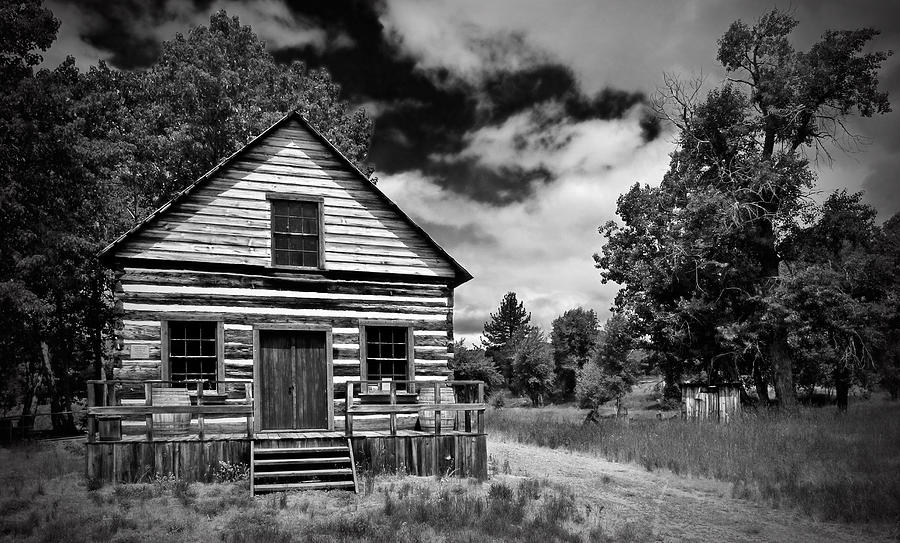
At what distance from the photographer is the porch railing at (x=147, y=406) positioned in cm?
1317

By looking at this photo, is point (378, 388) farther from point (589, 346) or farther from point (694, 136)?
point (589, 346)

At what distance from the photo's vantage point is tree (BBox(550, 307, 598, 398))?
76.2m

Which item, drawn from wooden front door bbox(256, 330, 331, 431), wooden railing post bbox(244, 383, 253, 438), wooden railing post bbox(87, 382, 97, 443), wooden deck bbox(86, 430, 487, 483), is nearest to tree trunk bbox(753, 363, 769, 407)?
wooden deck bbox(86, 430, 487, 483)

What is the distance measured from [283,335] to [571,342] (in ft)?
214

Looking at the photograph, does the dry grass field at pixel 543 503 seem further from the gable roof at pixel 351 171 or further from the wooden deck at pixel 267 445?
the gable roof at pixel 351 171

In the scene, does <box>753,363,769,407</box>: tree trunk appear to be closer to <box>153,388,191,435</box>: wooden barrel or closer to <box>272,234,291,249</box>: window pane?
<box>272,234,291,249</box>: window pane

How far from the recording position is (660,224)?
30.8 meters

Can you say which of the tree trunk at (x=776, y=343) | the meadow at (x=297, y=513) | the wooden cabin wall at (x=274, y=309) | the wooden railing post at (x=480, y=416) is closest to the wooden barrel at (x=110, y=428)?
the meadow at (x=297, y=513)

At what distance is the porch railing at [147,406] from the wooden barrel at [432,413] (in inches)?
153

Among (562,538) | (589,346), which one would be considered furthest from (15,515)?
(589,346)

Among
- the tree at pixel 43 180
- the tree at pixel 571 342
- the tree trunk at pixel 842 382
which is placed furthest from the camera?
the tree at pixel 571 342

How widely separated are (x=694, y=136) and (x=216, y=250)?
823 inches

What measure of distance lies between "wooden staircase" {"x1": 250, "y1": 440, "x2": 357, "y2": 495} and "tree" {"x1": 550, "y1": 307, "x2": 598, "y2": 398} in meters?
62.7

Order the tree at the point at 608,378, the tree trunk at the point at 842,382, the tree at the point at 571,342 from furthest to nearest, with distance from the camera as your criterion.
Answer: the tree at the point at 571,342 → the tree at the point at 608,378 → the tree trunk at the point at 842,382
